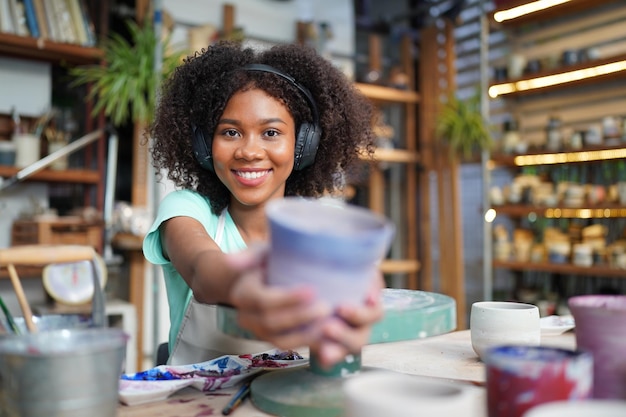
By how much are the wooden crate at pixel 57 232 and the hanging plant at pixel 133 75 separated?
60 cm

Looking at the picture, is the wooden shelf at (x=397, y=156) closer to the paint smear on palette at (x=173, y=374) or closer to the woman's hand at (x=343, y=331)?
the paint smear on palette at (x=173, y=374)

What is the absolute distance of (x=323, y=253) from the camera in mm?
588

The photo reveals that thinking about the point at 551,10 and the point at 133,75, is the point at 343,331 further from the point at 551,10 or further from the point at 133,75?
the point at 551,10

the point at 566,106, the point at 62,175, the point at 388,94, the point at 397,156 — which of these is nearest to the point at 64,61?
the point at 62,175

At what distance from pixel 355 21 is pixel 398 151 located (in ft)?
4.20

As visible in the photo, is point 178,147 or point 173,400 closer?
point 173,400

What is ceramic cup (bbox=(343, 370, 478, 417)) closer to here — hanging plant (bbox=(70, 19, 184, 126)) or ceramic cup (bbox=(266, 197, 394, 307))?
ceramic cup (bbox=(266, 197, 394, 307))

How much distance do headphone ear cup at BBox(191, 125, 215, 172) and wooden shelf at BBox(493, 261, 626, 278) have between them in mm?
2893

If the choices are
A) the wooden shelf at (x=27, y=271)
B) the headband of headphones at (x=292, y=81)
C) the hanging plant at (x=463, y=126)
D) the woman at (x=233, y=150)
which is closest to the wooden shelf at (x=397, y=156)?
the hanging plant at (x=463, y=126)

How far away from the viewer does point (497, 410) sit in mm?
648

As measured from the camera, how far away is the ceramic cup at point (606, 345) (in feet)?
2.42

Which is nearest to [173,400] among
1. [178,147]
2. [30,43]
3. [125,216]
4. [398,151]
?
[178,147]

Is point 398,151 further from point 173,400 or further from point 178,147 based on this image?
point 173,400

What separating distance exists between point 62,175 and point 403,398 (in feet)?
10.4
